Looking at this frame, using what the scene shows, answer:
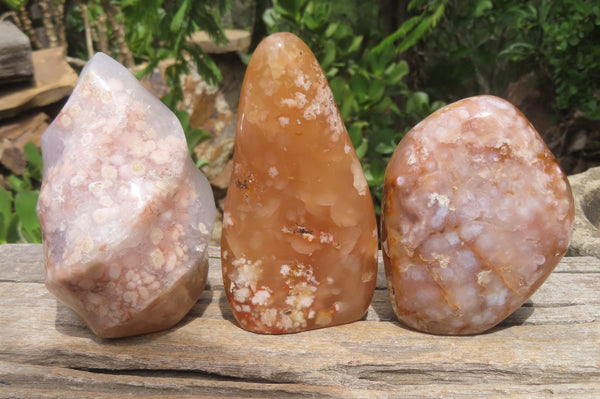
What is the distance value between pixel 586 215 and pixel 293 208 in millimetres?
877

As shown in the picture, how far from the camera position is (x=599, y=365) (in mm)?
983

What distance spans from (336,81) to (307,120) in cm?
95

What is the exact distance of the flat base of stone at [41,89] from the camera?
2.91 m

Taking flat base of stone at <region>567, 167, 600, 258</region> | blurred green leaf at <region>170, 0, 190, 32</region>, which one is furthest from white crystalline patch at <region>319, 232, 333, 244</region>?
blurred green leaf at <region>170, 0, 190, 32</region>

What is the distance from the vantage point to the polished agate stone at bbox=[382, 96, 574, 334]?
1.01 m

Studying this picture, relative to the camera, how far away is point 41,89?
301 cm

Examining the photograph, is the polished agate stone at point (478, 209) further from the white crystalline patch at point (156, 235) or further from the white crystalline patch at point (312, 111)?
the white crystalline patch at point (156, 235)

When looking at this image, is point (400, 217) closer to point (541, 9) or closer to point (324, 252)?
point (324, 252)

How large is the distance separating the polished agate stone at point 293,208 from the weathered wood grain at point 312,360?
0.06 metres

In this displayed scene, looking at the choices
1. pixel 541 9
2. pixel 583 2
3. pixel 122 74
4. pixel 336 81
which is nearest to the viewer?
pixel 122 74

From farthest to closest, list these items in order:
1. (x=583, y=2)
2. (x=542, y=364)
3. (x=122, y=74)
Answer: (x=583, y=2), (x=122, y=74), (x=542, y=364)

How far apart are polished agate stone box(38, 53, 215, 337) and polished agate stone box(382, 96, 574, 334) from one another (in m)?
0.39

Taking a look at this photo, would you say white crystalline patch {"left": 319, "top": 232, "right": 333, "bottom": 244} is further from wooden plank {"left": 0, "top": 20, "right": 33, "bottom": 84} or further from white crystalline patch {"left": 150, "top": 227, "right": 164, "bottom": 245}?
wooden plank {"left": 0, "top": 20, "right": 33, "bottom": 84}

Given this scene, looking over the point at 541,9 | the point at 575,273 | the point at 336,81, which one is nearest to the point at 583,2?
the point at 541,9
